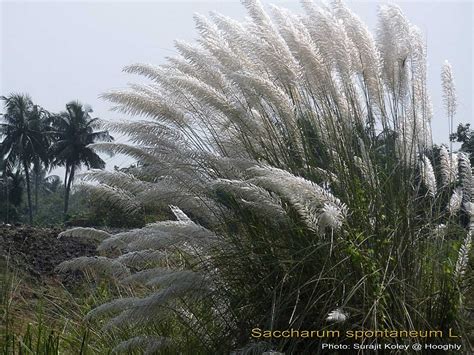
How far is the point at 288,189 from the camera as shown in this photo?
2729 mm

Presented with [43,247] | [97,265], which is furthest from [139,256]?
[43,247]

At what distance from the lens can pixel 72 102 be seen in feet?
190

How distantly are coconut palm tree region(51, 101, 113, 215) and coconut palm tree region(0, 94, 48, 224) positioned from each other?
1227 mm

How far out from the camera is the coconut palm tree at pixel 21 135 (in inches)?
2050

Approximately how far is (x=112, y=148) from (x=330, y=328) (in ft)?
4.67

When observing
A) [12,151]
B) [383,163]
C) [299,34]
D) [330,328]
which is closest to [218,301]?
[330,328]

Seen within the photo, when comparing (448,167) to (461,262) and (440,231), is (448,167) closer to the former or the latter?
(440,231)

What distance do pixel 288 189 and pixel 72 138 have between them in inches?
2162

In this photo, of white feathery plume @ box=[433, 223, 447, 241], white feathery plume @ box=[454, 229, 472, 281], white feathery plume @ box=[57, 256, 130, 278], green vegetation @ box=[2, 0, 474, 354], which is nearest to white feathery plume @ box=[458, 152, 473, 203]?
green vegetation @ box=[2, 0, 474, 354]

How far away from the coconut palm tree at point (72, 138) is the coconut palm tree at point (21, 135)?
1.23m

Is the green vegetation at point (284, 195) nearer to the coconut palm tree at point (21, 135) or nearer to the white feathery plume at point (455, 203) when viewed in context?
the white feathery plume at point (455, 203)

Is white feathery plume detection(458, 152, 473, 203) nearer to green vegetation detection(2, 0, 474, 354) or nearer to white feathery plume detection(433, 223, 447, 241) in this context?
green vegetation detection(2, 0, 474, 354)

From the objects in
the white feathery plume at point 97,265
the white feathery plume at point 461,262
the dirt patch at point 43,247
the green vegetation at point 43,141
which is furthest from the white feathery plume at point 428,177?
the green vegetation at point 43,141

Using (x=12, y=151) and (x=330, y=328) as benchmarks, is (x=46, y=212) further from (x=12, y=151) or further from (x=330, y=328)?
(x=330, y=328)
